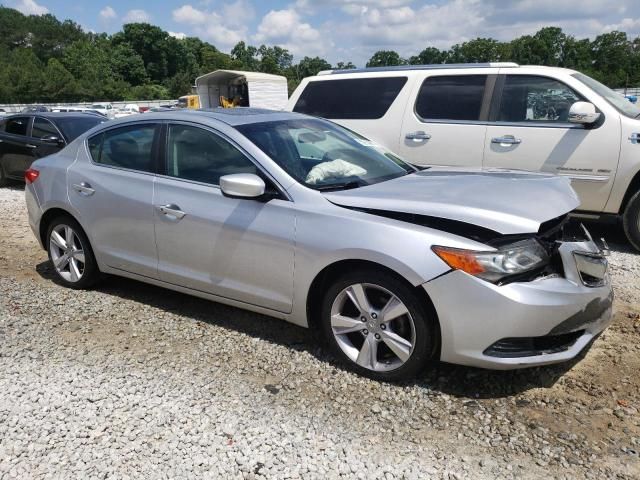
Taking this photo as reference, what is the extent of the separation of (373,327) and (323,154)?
4.55 feet

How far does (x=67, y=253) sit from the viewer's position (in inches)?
195

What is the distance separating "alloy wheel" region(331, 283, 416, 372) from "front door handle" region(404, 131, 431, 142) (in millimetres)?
3506

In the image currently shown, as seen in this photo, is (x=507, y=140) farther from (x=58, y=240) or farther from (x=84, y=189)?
(x=58, y=240)

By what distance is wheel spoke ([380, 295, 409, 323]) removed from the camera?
312 cm

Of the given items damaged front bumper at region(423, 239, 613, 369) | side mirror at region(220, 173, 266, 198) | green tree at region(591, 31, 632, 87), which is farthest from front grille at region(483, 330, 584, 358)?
green tree at region(591, 31, 632, 87)

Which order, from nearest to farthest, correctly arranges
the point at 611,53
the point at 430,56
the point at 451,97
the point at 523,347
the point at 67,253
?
the point at 523,347
the point at 67,253
the point at 451,97
the point at 611,53
the point at 430,56

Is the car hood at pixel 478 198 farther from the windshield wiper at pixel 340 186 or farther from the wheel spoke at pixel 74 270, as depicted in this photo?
the wheel spoke at pixel 74 270

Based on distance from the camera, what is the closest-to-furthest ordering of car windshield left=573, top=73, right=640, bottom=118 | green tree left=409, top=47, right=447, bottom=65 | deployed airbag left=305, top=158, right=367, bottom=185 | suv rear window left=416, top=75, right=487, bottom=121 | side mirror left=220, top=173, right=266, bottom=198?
side mirror left=220, top=173, right=266, bottom=198 → deployed airbag left=305, top=158, right=367, bottom=185 → car windshield left=573, top=73, right=640, bottom=118 → suv rear window left=416, top=75, right=487, bottom=121 → green tree left=409, top=47, right=447, bottom=65

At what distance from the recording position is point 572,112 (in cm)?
550

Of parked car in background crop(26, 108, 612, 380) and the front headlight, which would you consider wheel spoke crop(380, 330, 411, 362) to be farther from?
the front headlight

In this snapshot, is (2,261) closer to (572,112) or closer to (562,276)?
(562,276)

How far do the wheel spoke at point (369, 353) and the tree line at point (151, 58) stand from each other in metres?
69.8

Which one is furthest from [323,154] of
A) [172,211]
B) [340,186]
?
[172,211]

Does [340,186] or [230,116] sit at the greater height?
[230,116]
